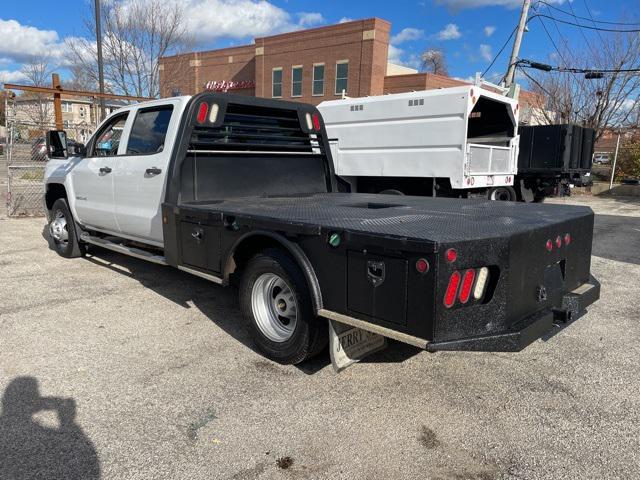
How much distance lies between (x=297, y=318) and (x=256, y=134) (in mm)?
2602

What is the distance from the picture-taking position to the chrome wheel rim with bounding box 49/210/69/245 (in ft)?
23.6

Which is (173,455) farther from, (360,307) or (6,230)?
(6,230)

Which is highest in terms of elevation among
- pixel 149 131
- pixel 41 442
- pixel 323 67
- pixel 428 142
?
pixel 323 67

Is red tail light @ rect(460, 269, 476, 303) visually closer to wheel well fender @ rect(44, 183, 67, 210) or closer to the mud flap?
the mud flap

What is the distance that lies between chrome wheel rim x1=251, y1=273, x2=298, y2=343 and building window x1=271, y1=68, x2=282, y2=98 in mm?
38798

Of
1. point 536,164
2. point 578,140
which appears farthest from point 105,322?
point 578,140

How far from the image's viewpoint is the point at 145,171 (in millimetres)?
5109

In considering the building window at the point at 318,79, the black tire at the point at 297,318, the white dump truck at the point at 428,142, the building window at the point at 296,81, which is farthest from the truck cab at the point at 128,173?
the building window at the point at 296,81

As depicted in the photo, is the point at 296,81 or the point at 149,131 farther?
the point at 296,81

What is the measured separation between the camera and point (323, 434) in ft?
9.83

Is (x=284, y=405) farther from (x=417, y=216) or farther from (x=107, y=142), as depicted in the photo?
(x=107, y=142)

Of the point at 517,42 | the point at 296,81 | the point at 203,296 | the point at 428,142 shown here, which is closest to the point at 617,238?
the point at 428,142

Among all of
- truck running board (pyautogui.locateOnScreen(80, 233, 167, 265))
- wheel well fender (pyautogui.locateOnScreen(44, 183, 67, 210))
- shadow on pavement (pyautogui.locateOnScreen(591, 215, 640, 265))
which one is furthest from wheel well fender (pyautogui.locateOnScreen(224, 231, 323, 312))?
shadow on pavement (pyautogui.locateOnScreen(591, 215, 640, 265))

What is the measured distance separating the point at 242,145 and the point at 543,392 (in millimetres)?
3554
